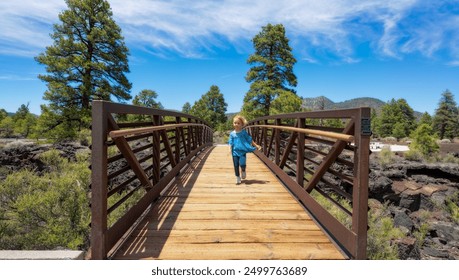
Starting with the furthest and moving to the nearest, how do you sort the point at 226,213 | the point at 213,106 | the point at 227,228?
the point at 213,106 → the point at 226,213 → the point at 227,228

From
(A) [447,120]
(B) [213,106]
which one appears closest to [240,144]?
(B) [213,106]

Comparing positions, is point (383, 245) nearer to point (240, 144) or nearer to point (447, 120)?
point (240, 144)

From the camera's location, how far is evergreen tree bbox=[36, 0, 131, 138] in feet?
70.8

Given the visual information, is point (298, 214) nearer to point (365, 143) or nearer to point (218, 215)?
point (218, 215)

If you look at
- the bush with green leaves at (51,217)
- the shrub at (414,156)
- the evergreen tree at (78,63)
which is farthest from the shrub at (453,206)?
the evergreen tree at (78,63)

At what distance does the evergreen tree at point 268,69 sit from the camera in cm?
2962

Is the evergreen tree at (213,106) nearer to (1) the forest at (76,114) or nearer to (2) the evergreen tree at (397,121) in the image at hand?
(1) the forest at (76,114)

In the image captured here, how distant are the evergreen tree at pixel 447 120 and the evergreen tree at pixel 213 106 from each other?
171ft

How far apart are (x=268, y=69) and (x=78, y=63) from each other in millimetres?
19043

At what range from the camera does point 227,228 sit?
3.11 meters

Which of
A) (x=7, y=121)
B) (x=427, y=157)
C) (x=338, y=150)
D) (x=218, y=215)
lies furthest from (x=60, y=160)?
(x=7, y=121)

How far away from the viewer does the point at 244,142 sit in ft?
18.5

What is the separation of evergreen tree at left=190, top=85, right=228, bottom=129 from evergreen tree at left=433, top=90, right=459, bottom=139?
52.2 m

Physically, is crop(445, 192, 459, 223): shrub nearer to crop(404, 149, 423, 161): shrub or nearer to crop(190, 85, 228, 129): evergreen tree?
crop(404, 149, 423, 161): shrub
